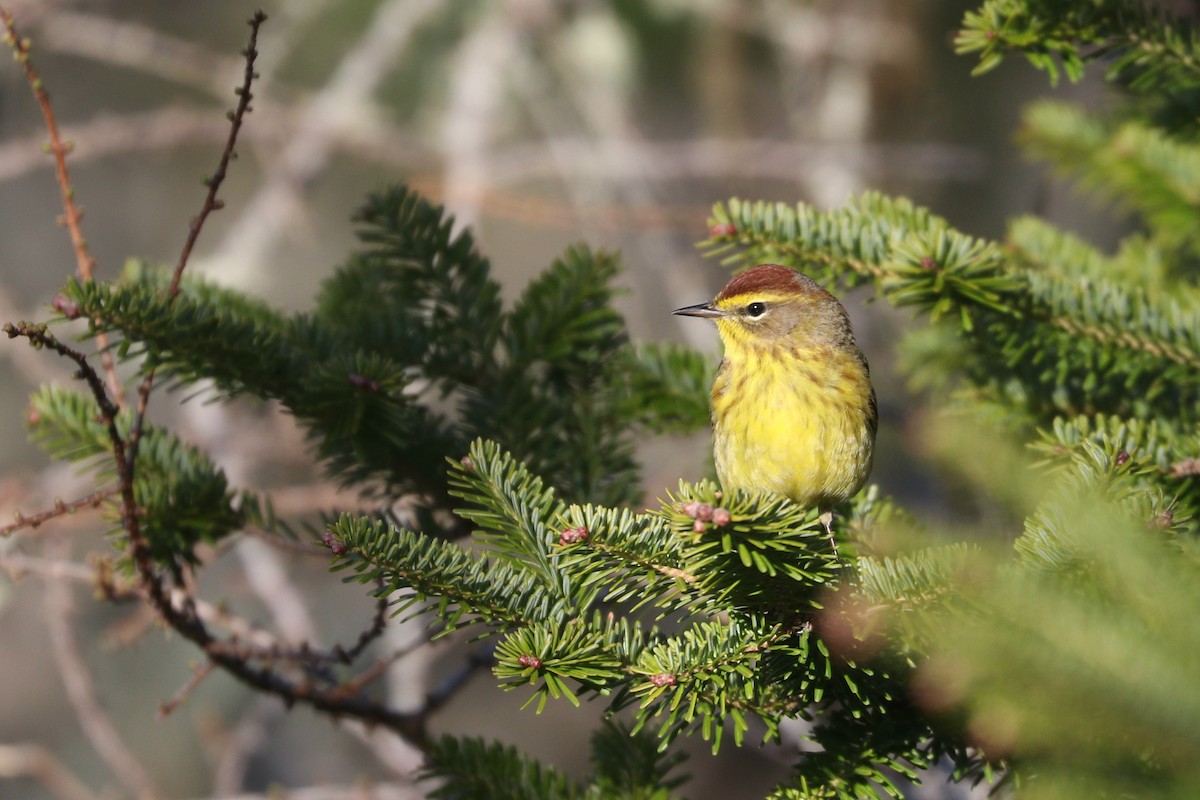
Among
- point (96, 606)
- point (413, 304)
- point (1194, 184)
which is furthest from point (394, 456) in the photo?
point (96, 606)

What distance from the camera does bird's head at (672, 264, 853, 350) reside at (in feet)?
9.50

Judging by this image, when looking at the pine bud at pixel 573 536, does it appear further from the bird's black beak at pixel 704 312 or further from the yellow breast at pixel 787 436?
the bird's black beak at pixel 704 312

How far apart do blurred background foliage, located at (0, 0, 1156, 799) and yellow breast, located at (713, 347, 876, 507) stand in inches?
14.5

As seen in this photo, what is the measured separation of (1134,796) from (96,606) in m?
5.76

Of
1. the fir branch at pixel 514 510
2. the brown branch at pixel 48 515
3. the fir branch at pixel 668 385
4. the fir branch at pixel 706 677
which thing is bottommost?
the fir branch at pixel 706 677

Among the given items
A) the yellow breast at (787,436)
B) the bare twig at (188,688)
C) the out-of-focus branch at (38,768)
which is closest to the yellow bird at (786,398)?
the yellow breast at (787,436)

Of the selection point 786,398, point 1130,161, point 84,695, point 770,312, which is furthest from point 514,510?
point 1130,161

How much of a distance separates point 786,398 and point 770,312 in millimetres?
361

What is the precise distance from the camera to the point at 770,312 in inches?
116

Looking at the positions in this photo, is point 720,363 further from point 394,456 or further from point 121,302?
point 121,302

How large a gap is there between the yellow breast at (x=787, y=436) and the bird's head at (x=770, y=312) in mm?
173

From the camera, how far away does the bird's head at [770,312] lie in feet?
9.50

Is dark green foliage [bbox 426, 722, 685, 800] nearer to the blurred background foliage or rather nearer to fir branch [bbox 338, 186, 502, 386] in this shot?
fir branch [bbox 338, 186, 502, 386]

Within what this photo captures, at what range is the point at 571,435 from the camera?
2.44 m
